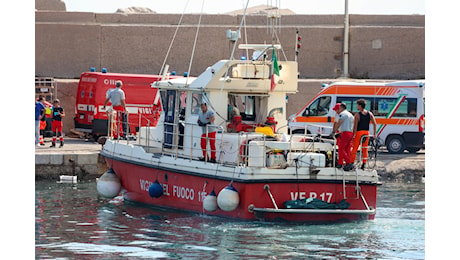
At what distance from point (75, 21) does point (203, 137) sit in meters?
15.0

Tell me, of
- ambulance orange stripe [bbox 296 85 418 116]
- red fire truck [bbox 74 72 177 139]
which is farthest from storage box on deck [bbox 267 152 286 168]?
red fire truck [bbox 74 72 177 139]

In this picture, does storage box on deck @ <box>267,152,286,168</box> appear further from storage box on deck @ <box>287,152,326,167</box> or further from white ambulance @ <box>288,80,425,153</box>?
white ambulance @ <box>288,80,425,153</box>

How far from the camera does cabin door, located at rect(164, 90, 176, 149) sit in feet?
55.1

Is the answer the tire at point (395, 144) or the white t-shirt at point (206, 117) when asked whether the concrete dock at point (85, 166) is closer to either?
the tire at point (395, 144)

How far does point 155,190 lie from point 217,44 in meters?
13.2

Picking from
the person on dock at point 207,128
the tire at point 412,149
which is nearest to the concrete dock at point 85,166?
the tire at point 412,149

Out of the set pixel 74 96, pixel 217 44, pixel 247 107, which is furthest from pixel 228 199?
pixel 217 44

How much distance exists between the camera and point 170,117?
16953 millimetres

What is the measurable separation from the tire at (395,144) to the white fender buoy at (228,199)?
9947 mm

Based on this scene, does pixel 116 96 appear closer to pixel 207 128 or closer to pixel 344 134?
pixel 207 128

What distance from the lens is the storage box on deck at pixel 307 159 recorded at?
14.4 meters

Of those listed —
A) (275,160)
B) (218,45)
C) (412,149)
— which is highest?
(218,45)

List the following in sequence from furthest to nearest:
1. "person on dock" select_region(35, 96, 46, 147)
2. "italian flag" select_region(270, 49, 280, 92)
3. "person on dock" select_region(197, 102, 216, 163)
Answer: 1. "person on dock" select_region(35, 96, 46, 147)
2. "italian flag" select_region(270, 49, 280, 92)
3. "person on dock" select_region(197, 102, 216, 163)

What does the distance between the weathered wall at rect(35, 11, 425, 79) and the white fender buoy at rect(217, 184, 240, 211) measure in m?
14.7
